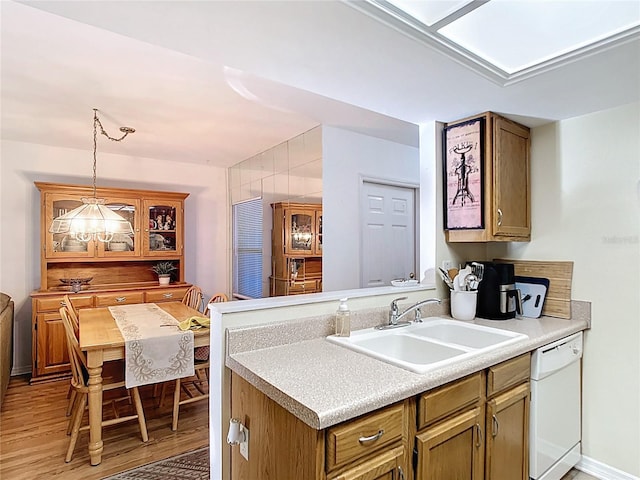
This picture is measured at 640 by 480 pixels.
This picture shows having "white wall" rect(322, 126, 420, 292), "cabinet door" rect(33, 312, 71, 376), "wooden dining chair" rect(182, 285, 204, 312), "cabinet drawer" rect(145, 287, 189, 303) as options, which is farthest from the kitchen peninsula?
"cabinet door" rect(33, 312, 71, 376)

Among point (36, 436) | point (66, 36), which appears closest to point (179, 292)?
point (36, 436)

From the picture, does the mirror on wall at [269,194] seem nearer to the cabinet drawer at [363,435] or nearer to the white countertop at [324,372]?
the white countertop at [324,372]

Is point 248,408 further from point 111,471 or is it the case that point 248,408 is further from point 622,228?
point 622,228

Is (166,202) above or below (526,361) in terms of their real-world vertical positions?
above

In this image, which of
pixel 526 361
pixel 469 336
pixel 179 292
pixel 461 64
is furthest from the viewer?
pixel 179 292

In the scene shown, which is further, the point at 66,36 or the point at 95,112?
the point at 95,112

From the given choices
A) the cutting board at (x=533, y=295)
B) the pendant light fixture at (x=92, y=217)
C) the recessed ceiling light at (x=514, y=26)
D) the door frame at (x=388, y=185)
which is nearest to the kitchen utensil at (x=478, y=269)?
the cutting board at (x=533, y=295)

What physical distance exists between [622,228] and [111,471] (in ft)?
10.6

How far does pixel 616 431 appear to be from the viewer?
2.02 meters

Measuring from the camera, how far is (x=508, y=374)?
5.33ft

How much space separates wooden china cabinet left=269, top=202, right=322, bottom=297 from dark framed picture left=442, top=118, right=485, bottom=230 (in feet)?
4.19

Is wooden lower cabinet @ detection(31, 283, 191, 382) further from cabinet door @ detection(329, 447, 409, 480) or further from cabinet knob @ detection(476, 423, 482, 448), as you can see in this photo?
cabinet knob @ detection(476, 423, 482, 448)

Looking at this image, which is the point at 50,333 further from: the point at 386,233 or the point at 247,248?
the point at 386,233

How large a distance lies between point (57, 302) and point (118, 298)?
1.74 ft
